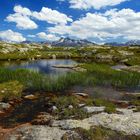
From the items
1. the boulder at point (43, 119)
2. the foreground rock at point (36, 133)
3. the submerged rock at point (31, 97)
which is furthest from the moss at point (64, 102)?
the foreground rock at point (36, 133)

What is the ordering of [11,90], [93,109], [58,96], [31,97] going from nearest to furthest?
1. [93,109]
2. [31,97]
3. [58,96]
4. [11,90]

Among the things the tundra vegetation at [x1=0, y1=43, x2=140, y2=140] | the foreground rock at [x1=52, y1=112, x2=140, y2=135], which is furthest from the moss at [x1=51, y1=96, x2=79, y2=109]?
the foreground rock at [x1=52, y1=112, x2=140, y2=135]

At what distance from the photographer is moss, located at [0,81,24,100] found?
5641cm

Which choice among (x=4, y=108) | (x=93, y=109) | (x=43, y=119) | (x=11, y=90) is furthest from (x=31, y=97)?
(x=93, y=109)

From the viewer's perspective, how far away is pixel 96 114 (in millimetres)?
42438

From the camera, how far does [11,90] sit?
59875mm

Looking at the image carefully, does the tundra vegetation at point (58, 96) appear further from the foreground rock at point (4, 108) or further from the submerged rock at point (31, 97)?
the foreground rock at point (4, 108)

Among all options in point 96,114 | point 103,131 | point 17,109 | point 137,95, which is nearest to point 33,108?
point 17,109

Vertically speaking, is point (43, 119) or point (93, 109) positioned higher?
point (93, 109)

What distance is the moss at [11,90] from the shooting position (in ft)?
185

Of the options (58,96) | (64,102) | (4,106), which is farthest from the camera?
(58,96)

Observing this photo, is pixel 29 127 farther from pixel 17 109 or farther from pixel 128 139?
pixel 128 139

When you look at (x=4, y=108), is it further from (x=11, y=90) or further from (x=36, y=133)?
(x=36, y=133)

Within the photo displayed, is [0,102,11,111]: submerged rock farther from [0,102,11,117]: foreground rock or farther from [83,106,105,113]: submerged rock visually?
[83,106,105,113]: submerged rock
